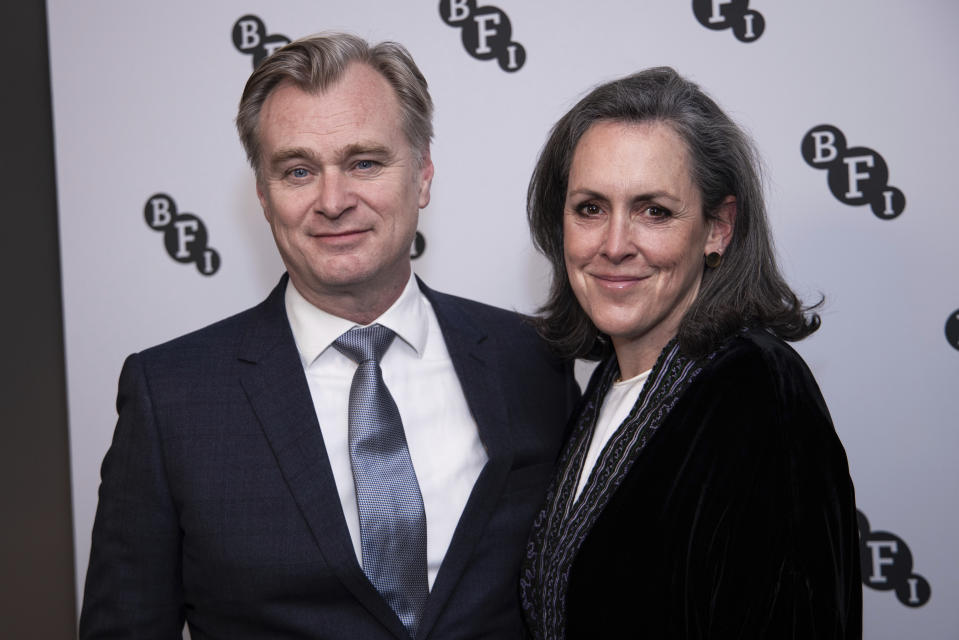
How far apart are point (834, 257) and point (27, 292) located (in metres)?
2.10

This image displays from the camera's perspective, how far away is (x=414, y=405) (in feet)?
5.34

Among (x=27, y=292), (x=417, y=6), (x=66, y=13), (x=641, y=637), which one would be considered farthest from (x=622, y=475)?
(x=66, y=13)

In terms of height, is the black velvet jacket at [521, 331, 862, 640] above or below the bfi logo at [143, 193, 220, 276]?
below

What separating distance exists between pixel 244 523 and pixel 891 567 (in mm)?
1633

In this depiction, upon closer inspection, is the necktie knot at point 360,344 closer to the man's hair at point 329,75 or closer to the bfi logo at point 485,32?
the man's hair at point 329,75

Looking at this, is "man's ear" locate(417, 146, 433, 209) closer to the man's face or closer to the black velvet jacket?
the man's face

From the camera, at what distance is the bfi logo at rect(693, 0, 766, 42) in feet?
7.15

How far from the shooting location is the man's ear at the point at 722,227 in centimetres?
149

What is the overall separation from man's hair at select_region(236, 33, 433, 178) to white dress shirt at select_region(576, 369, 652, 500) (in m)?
0.59

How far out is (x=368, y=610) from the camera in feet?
4.66

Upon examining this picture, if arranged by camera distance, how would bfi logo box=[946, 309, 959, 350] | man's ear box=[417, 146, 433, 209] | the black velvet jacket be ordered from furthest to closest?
bfi logo box=[946, 309, 959, 350] < man's ear box=[417, 146, 433, 209] < the black velvet jacket

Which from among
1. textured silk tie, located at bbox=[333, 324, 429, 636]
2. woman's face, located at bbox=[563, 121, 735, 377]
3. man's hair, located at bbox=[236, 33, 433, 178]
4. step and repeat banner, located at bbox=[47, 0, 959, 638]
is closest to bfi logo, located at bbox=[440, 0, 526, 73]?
step and repeat banner, located at bbox=[47, 0, 959, 638]

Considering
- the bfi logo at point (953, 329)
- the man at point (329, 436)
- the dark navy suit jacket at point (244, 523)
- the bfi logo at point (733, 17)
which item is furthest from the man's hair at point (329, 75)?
the bfi logo at point (953, 329)

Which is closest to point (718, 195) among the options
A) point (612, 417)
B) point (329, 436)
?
point (612, 417)
